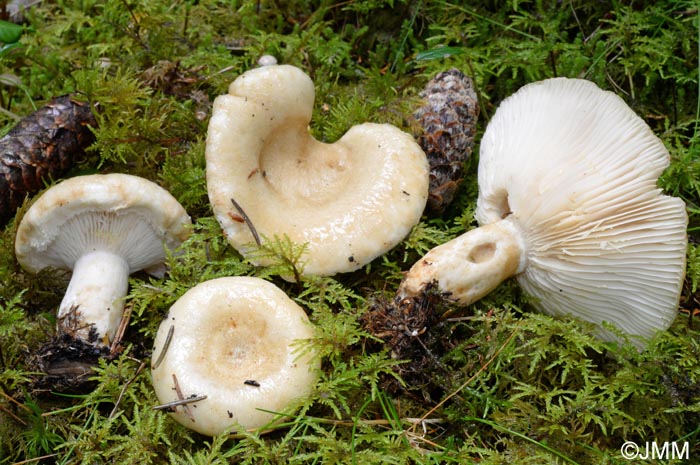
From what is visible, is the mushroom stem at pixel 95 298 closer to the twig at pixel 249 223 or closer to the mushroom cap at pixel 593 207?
the twig at pixel 249 223

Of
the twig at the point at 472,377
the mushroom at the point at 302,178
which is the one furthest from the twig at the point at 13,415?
the twig at the point at 472,377

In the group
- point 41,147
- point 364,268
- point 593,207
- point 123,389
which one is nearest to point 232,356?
point 123,389

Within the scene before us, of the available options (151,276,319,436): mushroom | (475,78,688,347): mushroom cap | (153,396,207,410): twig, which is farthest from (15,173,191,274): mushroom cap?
(475,78,688,347): mushroom cap

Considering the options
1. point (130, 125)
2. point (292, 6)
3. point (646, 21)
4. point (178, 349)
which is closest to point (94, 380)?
point (178, 349)

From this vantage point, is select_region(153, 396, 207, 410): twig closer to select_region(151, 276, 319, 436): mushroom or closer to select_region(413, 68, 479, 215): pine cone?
select_region(151, 276, 319, 436): mushroom

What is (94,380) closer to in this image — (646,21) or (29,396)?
(29,396)

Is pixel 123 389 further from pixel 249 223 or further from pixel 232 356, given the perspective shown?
pixel 249 223
